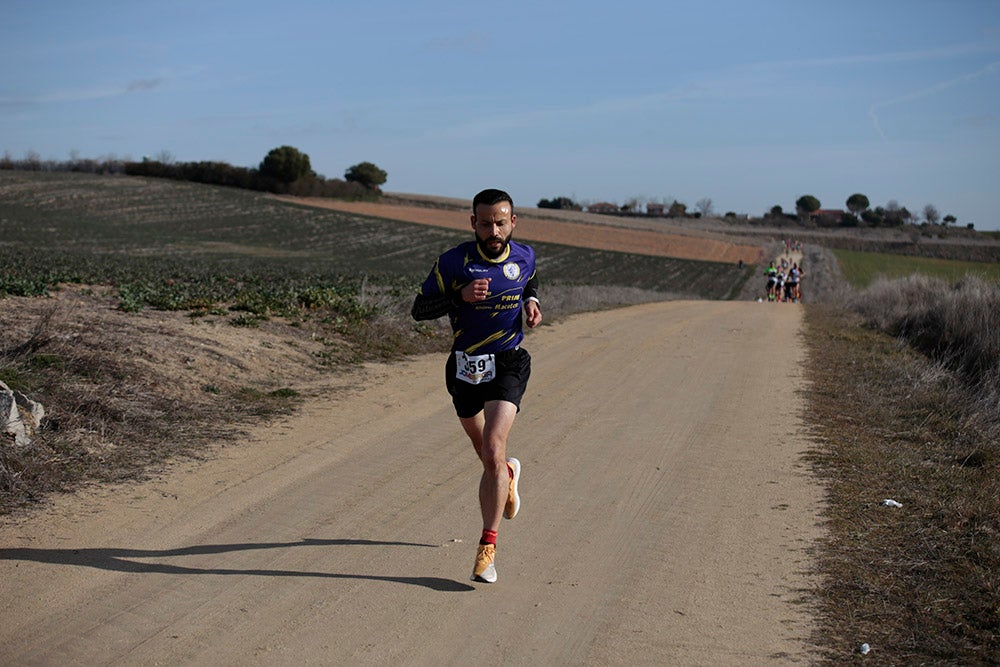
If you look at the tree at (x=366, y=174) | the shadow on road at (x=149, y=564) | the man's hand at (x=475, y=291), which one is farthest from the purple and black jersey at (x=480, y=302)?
the tree at (x=366, y=174)

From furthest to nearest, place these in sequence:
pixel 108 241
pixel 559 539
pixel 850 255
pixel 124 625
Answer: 1. pixel 850 255
2. pixel 108 241
3. pixel 559 539
4. pixel 124 625

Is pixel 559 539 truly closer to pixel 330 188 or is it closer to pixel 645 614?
pixel 645 614

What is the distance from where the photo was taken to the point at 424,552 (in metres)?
6.25

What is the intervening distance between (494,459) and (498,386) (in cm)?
43

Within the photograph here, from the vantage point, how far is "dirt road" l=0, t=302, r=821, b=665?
16.0 feet

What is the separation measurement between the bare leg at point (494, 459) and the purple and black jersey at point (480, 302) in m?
0.37

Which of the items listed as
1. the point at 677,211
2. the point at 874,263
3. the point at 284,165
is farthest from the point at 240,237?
the point at 677,211

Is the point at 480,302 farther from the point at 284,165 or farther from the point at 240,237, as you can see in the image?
the point at 284,165

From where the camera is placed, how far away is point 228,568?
5.80 metres

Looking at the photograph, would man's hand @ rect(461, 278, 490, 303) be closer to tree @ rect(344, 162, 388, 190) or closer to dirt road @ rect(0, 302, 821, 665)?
dirt road @ rect(0, 302, 821, 665)

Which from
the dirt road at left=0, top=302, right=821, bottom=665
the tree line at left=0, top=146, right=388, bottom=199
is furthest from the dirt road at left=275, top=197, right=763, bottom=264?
the dirt road at left=0, top=302, right=821, bottom=665

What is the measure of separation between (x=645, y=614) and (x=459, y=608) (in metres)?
1.02

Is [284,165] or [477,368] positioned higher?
[284,165]

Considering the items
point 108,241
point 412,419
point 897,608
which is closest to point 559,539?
point 897,608
